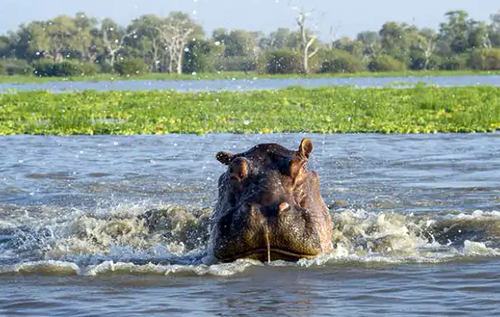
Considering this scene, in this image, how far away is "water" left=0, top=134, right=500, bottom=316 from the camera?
Result: 6.53 metres

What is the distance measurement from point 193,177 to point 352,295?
24.8ft

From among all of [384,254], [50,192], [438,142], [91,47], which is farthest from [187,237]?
[91,47]

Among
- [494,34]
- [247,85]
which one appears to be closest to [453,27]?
[494,34]

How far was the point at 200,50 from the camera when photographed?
2970 inches

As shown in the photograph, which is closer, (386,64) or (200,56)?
(200,56)

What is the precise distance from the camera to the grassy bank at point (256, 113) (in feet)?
70.7

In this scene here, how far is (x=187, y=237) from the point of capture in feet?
30.8

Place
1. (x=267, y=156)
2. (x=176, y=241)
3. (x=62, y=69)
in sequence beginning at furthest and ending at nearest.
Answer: (x=62, y=69) → (x=176, y=241) → (x=267, y=156)

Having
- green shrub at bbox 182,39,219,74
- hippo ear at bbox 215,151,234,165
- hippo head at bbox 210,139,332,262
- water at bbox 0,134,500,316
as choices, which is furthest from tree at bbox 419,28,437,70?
hippo head at bbox 210,139,332,262

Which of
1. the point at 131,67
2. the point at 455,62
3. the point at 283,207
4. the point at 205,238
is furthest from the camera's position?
the point at 455,62

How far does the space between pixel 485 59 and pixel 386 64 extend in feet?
30.3

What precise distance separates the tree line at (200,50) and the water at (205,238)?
60.3 m

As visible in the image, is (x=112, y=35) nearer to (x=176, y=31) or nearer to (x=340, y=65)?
(x=176, y=31)

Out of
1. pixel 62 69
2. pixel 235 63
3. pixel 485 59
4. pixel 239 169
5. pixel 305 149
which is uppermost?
pixel 305 149
